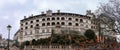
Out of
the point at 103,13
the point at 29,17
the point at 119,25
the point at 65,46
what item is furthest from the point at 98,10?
the point at 29,17

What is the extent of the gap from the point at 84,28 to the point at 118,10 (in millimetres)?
95478

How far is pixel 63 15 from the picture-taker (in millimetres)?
127000

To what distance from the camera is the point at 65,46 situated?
93.8 meters

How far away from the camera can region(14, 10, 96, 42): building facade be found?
4877 inches

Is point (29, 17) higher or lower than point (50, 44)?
higher

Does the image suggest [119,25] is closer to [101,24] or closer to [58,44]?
[101,24]

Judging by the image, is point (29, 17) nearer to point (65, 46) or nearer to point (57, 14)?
point (57, 14)

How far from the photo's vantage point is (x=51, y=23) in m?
126

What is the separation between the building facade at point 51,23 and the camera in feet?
406

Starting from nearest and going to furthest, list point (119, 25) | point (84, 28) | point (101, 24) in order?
1. point (119, 25)
2. point (101, 24)
3. point (84, 28)

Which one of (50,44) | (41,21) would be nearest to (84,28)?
(41,21)

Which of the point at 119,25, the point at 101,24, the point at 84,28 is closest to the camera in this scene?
the point at 119,25

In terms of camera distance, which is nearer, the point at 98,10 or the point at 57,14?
the point at 98,10

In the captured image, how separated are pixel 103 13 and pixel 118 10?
1543 mm
